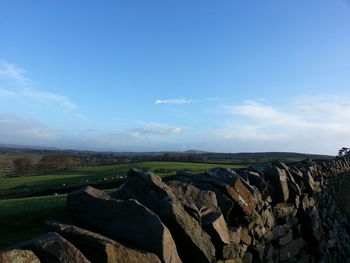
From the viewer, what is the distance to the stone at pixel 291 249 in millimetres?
8798

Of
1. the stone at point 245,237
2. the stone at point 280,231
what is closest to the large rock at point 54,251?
the stone at point 245,237

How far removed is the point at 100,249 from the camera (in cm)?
415

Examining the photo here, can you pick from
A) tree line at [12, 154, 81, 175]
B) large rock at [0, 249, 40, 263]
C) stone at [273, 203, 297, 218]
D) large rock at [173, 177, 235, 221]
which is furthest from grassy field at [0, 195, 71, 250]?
tree line at [12, 154, 81, 175]

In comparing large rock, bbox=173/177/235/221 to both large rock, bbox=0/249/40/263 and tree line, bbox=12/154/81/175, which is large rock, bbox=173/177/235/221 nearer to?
large rock, bbox=0/249/40/263

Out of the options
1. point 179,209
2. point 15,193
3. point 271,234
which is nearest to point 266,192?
point 271,234

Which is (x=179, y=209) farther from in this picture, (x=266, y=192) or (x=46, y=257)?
(x=266, y=192)

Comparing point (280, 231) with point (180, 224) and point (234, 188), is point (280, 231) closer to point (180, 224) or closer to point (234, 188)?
point (234, 188)

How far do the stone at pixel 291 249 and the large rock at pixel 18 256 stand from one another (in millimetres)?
6662

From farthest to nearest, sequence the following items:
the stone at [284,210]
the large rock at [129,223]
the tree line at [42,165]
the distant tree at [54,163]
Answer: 1. the distant tree at [54,163]
2. the tree line at [42,165]
3. the stone at [284,210]
4. the large rock at [129,223]

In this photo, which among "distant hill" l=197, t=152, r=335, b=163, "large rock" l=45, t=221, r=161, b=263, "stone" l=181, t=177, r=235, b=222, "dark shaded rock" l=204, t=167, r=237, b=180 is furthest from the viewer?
"distant hill" l=197, t=152, r=335, b=163

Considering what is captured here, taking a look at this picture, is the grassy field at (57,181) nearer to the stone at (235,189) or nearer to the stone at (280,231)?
the stone at (280,231)

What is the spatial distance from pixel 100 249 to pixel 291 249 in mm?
6553

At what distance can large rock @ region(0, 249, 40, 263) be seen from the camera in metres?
3.39

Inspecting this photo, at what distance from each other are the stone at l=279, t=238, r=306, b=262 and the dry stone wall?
0.03 metres
